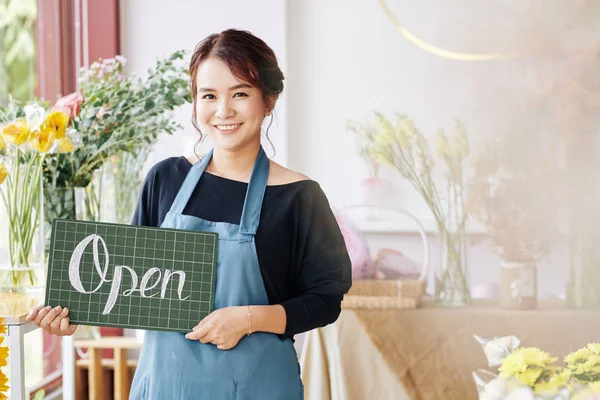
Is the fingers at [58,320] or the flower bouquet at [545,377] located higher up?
the fingers at [58,320]

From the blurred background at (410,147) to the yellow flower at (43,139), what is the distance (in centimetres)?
37

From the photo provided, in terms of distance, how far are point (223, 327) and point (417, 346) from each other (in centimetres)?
127

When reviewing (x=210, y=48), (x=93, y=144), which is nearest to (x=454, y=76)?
(x=93, y=144)

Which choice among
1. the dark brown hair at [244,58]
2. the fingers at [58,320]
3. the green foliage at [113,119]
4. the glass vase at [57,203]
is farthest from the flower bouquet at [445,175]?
the fingers at [58,320]

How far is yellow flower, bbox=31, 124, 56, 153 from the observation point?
158 centimetres

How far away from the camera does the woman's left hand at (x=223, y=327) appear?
1.17m

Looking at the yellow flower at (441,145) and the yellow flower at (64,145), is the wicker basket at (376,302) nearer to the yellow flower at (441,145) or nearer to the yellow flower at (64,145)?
the yellow flower at (441,145)

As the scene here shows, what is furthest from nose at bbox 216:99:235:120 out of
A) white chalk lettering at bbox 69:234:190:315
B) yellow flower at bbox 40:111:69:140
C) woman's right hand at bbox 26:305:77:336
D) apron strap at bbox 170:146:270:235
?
yellow flower at bbox 40:111:69:140

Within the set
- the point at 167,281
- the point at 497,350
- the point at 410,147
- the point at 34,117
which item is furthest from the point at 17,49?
the point at 497,350

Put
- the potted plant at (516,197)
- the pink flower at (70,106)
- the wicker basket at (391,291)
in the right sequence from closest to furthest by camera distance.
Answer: the pink flower at (70,106)
the wicker basket at (391,291)
the potted plant at (516,197)

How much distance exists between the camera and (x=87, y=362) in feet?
8.27

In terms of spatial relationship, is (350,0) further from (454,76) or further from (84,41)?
(84,41)

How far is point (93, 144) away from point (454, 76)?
1.38 metres

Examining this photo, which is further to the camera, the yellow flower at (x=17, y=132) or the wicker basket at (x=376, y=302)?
the wicker basket at (x=376, y=302)
